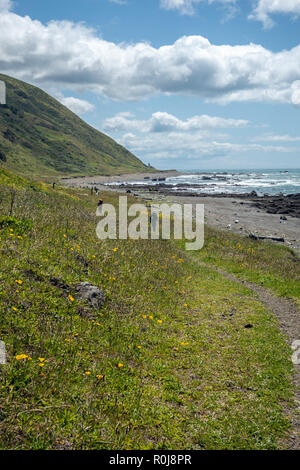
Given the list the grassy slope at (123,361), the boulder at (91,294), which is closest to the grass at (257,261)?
the grassy slope at (123,361)

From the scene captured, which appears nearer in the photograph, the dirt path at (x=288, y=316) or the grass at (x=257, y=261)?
the dirt path at (x=288, y=316)

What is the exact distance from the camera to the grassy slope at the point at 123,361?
512cm

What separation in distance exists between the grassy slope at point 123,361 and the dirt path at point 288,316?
223 mm

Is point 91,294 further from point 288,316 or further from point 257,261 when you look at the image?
point 257,261

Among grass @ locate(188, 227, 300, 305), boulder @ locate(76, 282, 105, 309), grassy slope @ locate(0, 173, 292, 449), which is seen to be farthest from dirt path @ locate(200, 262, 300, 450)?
boulder @ locate(76, 282, 105, 309)

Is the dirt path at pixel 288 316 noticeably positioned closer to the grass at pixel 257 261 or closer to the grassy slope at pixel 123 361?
the grassy slope at pixel 123 361

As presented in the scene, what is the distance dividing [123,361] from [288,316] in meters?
7.92

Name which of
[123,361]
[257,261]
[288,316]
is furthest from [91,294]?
[257,261]

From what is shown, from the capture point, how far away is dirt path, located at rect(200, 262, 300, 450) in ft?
18.8

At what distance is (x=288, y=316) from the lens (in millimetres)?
12211

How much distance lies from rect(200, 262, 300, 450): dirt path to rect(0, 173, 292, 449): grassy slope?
22cm

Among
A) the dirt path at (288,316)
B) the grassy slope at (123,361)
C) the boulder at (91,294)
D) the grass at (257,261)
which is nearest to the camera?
the grassy slope at (123,361)

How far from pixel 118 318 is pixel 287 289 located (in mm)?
10112
